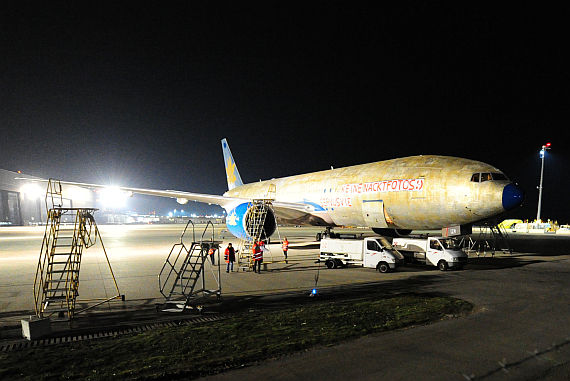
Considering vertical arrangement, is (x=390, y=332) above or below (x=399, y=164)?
below

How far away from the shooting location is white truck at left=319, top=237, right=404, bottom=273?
1595cm

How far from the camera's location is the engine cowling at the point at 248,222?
19391 mm

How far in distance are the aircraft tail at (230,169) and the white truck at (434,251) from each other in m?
24.3

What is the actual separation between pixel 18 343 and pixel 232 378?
470 cm

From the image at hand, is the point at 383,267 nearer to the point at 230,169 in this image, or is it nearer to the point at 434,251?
the point at 434,251

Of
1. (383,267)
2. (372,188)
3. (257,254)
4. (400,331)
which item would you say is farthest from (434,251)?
(400,331)

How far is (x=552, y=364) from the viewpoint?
616 centimetres

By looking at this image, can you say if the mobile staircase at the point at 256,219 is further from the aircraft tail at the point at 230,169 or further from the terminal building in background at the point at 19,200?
the terminal building in background at the point at 19,200

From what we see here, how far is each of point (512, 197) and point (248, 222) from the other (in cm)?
1254

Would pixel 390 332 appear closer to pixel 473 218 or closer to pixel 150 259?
pixel 473 218

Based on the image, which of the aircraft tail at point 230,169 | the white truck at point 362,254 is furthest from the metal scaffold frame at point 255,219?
the aircraft tail at point 230,169

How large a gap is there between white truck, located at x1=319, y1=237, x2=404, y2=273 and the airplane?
2.54m

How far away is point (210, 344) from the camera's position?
6934mm

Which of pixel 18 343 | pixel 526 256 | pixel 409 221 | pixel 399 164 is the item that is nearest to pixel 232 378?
pixel 18 343
